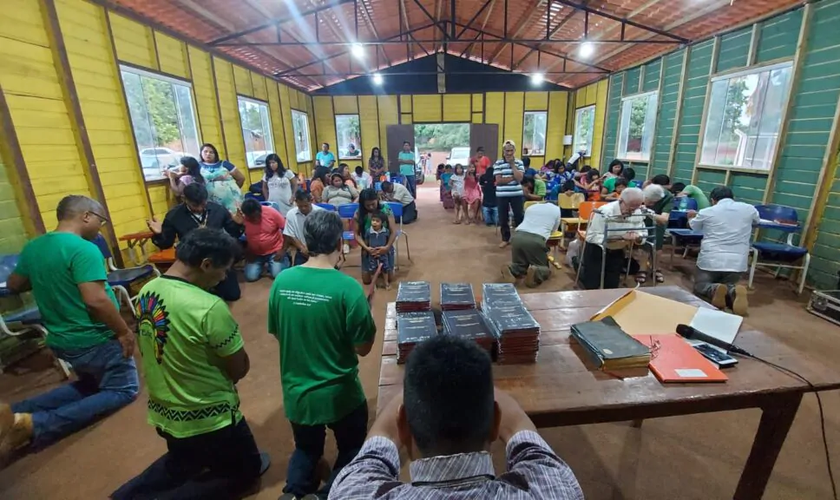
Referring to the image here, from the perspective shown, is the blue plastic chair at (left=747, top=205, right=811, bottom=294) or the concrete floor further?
the blue plastic chair at (left=747, top=205, right=811, bottom=294)

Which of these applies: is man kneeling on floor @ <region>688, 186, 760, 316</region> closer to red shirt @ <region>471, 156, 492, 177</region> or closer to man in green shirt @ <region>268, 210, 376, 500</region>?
man in green shirt @ <region>268, 210, 376, 500</region>

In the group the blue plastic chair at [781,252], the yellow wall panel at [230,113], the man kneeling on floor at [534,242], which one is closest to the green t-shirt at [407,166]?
the yellow wall panel at [230,113]

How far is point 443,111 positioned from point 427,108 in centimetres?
55

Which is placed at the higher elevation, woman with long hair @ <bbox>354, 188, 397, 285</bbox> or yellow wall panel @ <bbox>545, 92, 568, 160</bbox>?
yellow wall panel @ <bbox>545, 92, 568, 160</bbox>

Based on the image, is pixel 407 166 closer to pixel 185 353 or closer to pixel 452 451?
pixel 185 353

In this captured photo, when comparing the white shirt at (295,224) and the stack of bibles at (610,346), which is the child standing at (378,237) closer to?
the white shirt at (295,224)

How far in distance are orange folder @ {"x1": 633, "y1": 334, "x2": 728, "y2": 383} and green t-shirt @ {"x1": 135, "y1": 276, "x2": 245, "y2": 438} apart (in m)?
1.67

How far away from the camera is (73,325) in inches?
85.6

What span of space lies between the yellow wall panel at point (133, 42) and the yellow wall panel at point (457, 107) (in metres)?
8.75

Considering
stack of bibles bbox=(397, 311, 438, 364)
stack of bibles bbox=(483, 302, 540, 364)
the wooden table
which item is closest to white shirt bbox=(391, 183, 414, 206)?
stack of bibles bbox=(397, 311, 438, 364)

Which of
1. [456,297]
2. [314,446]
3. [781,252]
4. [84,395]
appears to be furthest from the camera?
[781,252]

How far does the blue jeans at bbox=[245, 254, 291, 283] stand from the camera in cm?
481

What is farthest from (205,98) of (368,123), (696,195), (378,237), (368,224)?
(696,195)

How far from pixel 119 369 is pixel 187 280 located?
156 centimetres
